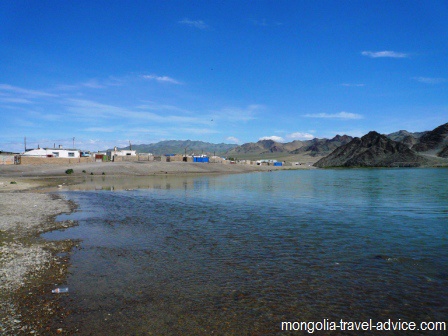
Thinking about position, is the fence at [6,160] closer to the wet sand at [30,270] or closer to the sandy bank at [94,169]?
the sandy bank at [94,169]

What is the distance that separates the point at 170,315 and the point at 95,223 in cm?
1477

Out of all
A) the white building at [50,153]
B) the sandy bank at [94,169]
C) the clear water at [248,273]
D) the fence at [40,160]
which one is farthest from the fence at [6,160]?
the clear water at [248,273]

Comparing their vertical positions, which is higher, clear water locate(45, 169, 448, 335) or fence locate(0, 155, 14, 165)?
fence locate(0, 155, 14, 165)

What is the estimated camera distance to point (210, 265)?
493 inches

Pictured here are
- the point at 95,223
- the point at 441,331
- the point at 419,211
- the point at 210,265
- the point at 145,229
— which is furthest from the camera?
the point at 419,211

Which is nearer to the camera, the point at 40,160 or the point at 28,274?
the point at 28,274

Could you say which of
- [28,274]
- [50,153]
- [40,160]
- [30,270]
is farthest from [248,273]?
[50,153]

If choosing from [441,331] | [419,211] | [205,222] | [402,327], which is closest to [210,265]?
[402,327]

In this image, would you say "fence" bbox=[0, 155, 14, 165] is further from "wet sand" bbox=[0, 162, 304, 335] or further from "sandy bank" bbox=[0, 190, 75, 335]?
"sandy bank" bbox=[0, 190, 75, 335]

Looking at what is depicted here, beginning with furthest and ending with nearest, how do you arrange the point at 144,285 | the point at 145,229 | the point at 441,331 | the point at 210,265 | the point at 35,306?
the point at 145,229, the point at 210,265, the point at 144,285, the point at 35,306, the point at 441,331

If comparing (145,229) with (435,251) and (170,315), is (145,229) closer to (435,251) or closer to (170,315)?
(170,315)

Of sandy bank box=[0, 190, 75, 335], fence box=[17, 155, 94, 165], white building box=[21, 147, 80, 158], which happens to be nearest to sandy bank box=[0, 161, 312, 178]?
fence box=[17, 155, 94, 165]

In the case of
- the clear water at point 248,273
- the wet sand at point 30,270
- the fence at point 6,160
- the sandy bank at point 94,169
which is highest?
the fence at point 6,160

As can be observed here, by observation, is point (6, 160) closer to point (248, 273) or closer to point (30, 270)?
point (30, 270)
